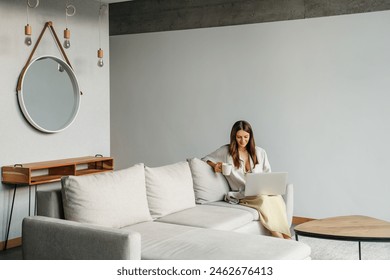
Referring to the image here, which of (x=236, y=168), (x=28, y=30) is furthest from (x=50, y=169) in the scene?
(x=236, y=168)

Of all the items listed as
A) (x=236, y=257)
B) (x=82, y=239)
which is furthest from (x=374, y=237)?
(x=82, y=239)

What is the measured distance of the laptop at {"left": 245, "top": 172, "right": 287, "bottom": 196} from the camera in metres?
4.55

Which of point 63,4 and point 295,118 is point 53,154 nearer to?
point 63,4

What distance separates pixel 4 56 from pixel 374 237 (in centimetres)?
349

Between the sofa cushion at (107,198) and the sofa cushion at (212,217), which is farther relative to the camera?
the sofa cushion at (212,217)

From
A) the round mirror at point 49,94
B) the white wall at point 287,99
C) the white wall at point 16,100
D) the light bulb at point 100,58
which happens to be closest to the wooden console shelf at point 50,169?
the white wall at point 16,100

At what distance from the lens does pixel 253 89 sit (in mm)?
6340

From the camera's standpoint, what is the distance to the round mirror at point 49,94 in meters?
4.96

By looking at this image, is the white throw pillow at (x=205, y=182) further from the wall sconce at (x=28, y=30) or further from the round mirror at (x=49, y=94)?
the wall sconce at (x=28, y=30)

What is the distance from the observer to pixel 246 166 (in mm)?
4949

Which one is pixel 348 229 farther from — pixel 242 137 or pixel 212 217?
pixel 242 137

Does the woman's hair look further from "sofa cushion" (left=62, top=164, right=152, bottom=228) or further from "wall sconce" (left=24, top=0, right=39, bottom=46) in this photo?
"wall sconce" (left=24, top=0, right=39, bottom=46)

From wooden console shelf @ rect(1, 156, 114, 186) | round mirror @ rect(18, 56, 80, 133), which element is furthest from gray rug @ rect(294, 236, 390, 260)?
round mirror @ rect(18, 56, 80, 133)

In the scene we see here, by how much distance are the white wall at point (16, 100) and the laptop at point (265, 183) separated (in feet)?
6.55
